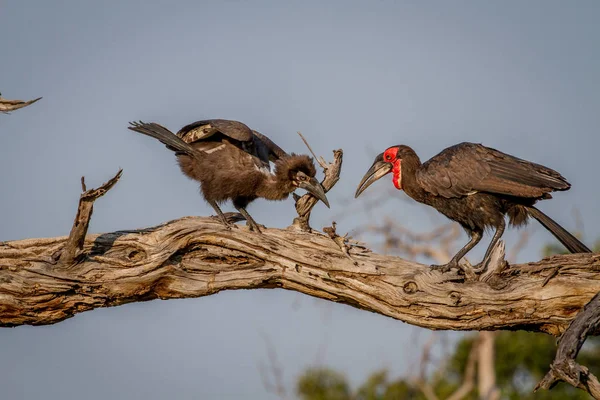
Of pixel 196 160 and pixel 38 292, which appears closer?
pixel 38 292

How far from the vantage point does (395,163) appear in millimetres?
6887

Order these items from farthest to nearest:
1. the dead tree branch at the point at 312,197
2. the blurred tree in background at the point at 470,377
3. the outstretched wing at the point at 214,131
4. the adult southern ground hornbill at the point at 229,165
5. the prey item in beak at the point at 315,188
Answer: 1. the blurred tree in background at the point at 470,377
2. the adult southern ground hornbill at the point at 229,165
3. the outstretched wing at the point at 214,131
4. the prey item in beak at the point at 315,188
5. the dead tree branch at the point at 312,197

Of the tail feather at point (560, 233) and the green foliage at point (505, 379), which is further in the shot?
the green foliage at point (505, 379)

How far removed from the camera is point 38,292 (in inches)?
207

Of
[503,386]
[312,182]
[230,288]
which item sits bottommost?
[503,386]

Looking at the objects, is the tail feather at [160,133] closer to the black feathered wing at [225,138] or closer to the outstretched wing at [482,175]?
the black feathered wing at [225,138]

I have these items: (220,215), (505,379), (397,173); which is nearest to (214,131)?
(220,215)

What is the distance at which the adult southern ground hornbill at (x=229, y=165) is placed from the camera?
654 cm

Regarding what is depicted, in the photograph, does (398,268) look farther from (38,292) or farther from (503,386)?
(503,386)

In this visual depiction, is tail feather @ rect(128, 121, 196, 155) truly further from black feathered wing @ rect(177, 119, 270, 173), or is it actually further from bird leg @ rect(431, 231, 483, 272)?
bird leg @ rect(431, 231, 483, 272)

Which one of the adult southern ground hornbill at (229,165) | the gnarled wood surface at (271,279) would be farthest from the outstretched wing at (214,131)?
the gnarled wood surface at (271,279)

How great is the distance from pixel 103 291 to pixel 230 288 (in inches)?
33.2

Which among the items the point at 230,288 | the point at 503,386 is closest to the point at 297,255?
the point at 230,288

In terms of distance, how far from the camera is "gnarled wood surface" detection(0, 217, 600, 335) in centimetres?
538
